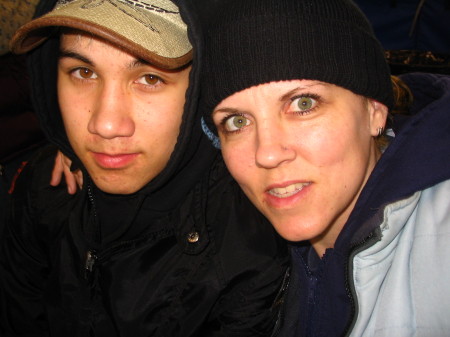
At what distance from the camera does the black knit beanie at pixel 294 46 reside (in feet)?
3.78

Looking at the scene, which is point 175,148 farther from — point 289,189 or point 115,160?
point 289,189

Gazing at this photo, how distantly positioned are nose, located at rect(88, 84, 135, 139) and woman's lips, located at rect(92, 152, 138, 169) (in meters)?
0.11

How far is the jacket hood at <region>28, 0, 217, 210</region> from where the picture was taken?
1.40 metres

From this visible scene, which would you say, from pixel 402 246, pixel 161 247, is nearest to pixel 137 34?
pixel 161 247

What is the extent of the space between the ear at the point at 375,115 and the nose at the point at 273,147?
1.29 ft

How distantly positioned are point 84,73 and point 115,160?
0.38 metres

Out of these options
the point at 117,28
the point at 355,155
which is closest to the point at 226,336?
the point at 355,155

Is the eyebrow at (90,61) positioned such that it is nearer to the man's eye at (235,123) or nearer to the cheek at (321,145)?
the man's eye at (235,123)

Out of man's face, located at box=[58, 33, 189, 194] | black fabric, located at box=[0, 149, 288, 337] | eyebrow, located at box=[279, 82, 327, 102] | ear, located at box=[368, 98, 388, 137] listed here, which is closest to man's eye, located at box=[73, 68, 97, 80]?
man's face, located at box=[58, 33, 189, 194]

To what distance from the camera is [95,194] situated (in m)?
1.71

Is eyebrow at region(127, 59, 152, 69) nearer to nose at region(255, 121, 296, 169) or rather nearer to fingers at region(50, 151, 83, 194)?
nose at region(255, 121, 296, 169)

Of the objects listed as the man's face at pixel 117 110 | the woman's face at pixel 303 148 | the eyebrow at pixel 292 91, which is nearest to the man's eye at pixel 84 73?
the man's face at pixel 117 110

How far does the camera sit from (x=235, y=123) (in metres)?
1.36

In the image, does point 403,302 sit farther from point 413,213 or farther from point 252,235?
point 252,235
